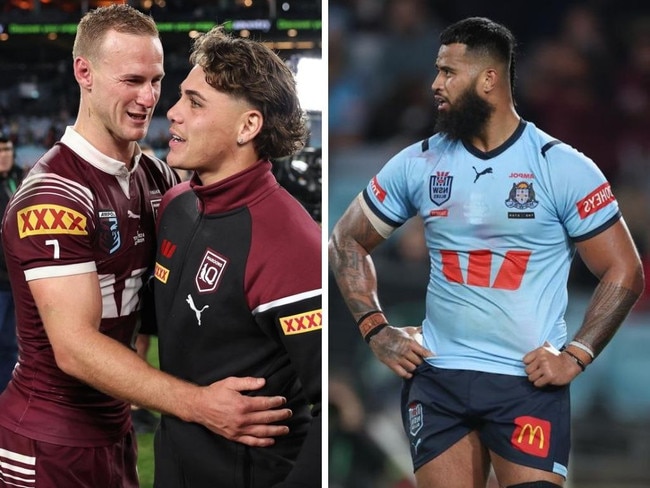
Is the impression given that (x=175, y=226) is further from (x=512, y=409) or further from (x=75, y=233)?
(x=512, y=409)

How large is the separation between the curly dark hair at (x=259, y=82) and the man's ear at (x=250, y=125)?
0.01m

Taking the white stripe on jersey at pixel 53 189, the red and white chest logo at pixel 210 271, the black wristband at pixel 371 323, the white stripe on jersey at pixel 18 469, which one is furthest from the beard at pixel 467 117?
the white stripe on jersey at pixel 18 469

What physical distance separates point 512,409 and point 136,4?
1449 mm

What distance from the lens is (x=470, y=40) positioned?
70.7 inches

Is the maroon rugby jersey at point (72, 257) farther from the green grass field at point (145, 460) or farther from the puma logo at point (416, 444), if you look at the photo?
the green grass field at point (145, 460)

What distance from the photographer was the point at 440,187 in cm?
184

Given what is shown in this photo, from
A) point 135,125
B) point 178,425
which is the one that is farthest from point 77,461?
point 135,125

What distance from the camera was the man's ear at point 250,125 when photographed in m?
1.79

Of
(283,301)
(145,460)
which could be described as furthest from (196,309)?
(145,460)

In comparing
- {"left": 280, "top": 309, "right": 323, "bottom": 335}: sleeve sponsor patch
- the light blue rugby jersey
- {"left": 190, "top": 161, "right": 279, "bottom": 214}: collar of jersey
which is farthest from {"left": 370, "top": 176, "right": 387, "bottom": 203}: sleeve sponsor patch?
{"left": 280, "top": 309, "right": 323, "bottom": 335}: sleeve sponsor patch

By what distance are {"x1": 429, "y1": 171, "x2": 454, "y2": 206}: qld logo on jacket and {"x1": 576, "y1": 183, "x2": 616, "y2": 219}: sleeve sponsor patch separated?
0.89ft

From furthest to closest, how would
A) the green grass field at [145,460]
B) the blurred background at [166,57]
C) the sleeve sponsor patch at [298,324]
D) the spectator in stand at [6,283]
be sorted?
the green grass field at [145,460], the spectator in stand at [6,283], the blurred background at [166,57], the sleeve sponsor patch at [298,324]

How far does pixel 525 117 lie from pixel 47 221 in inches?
39.5

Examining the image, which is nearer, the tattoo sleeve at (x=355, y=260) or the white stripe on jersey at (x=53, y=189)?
the white stripe on jersey at (x=53, y=189)
